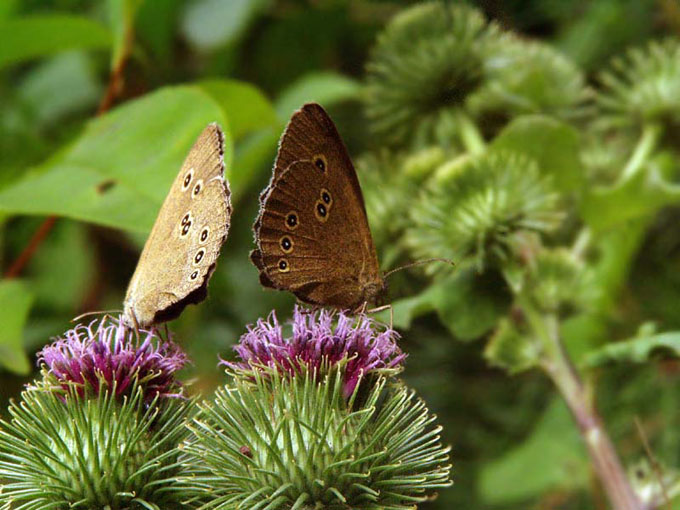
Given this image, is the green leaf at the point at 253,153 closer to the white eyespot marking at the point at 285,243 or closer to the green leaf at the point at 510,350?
the white eyespot marking at the point at 285,243

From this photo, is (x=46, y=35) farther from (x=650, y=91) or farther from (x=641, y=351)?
(x=641, y=351)

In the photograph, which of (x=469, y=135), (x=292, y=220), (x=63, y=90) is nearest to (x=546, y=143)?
(x=469, y=135)

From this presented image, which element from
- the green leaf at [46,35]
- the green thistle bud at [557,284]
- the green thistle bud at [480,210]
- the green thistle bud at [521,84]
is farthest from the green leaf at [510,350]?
the green leaf at [46,35]

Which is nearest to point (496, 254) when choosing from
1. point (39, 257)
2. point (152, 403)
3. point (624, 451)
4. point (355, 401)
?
point (355, 401)

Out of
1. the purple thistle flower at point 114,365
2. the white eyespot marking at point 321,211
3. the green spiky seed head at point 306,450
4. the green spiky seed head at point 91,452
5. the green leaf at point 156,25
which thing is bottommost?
the green spiky seed head at point 306,450

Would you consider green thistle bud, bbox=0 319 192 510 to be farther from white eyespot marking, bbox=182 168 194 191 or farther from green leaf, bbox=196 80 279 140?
green leaf, bbox=196 80 279 140

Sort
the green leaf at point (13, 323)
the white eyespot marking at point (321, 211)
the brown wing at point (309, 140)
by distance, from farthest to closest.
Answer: the green leaf at point (13, 323) → the white eyespot marking at point (321, 211) → the brown wing at point (309, 140)

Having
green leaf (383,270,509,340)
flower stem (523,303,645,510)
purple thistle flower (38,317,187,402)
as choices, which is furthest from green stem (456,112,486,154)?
purple thistle flower (38,317,187,402)
